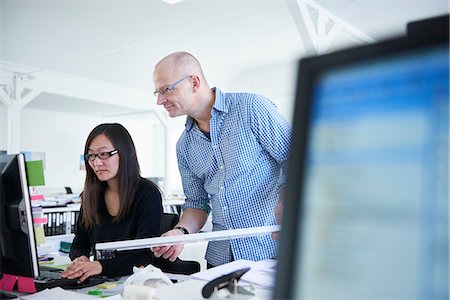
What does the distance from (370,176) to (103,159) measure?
1.62 m

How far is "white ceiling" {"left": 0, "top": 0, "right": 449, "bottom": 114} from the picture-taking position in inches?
197

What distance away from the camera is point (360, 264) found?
1.31ft

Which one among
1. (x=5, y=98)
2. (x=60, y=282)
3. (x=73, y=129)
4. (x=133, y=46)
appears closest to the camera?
(x=60, y=282)

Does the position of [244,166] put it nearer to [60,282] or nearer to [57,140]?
[60,282]

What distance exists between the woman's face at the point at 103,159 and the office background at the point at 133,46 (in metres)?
2.07

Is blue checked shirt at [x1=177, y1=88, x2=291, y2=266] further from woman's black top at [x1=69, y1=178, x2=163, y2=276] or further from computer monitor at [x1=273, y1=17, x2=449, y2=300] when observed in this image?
computer monitor at [x1=273, y1=17, x2=449, y2=300]

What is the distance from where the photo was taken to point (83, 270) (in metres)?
1.39

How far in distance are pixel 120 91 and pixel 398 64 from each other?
28.2 ft

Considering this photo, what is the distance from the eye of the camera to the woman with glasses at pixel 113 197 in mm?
1837

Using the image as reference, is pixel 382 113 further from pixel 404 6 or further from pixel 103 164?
pixel 404 6

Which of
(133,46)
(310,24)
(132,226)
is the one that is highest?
(133,46)

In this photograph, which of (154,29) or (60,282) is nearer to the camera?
(60,282)

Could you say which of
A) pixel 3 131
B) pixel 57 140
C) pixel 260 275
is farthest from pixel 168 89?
pixel 57 140

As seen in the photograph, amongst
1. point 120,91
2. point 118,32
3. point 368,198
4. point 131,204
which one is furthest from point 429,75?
point 120,91
